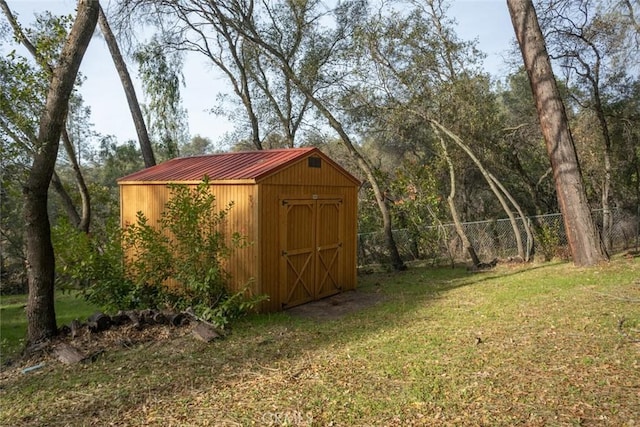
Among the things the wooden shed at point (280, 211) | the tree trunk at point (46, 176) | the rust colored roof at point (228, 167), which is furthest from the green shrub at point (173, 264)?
the tree trunk at point (46, 176)

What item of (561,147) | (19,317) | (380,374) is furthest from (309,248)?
(19,317)

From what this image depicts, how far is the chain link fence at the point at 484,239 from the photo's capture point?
12220 mm

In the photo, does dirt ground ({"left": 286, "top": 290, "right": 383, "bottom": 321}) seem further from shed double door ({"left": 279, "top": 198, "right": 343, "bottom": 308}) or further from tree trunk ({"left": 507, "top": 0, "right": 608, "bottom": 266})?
tree trunk ({"left": 507, "top": 0, "right": 608, "bottom": 266})

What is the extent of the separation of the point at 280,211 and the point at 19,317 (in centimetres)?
711

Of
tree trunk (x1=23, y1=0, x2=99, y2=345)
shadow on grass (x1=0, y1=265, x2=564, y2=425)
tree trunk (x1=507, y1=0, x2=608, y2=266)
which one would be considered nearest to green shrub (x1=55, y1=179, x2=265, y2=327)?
shadow on grass (x1=0, y1=265, x2=564, y2=425)

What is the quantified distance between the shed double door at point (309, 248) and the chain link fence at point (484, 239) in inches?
185

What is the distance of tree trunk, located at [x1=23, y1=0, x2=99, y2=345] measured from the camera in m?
5.66

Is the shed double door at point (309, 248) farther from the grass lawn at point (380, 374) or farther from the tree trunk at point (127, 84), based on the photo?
the tree trunk at point (127, 84)

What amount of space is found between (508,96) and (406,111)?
39.2ft

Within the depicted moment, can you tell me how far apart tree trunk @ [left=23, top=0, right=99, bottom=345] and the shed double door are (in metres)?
3.28

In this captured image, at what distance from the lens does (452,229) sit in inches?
539

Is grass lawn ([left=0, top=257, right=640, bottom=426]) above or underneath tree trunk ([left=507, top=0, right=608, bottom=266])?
underneath

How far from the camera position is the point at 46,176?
18.7ft

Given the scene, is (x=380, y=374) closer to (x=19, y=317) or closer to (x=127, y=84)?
(x=19, y=317)
